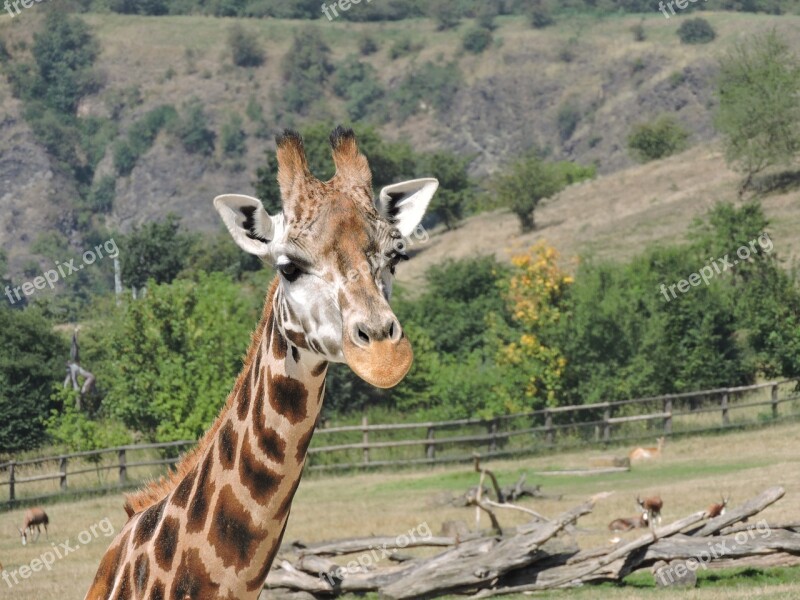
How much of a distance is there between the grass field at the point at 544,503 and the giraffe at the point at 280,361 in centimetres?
984

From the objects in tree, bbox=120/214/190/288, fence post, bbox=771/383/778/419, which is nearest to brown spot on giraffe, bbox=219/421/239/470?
fence post, bbox=771/383/778/419

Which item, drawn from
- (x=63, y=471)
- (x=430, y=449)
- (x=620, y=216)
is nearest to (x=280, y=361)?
(x=63, y=471)

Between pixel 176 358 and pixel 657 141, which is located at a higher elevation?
pixel 176 358

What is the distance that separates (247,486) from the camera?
18.6 feet

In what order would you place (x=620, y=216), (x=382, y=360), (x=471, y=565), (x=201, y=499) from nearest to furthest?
(x=382, y=360) → (x=201, y=499) → (x=471, y=565) → (x=620, y=216)

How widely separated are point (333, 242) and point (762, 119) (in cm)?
8405

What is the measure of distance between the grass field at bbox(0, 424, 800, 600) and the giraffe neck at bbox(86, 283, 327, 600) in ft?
32.3

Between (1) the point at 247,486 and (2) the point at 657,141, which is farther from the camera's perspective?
(2) the point at 657,141

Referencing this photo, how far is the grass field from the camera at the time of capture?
16812 millimetres

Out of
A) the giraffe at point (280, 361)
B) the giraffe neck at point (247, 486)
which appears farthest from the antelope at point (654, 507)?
the giraffe neck at point (247, 486)

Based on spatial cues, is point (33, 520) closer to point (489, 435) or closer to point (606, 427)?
point (489, 435)

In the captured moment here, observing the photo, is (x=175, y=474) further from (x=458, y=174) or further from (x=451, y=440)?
(x=458, y=174)

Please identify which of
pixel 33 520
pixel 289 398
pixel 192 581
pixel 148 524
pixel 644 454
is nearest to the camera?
pixel 289 398

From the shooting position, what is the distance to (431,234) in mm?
113438
